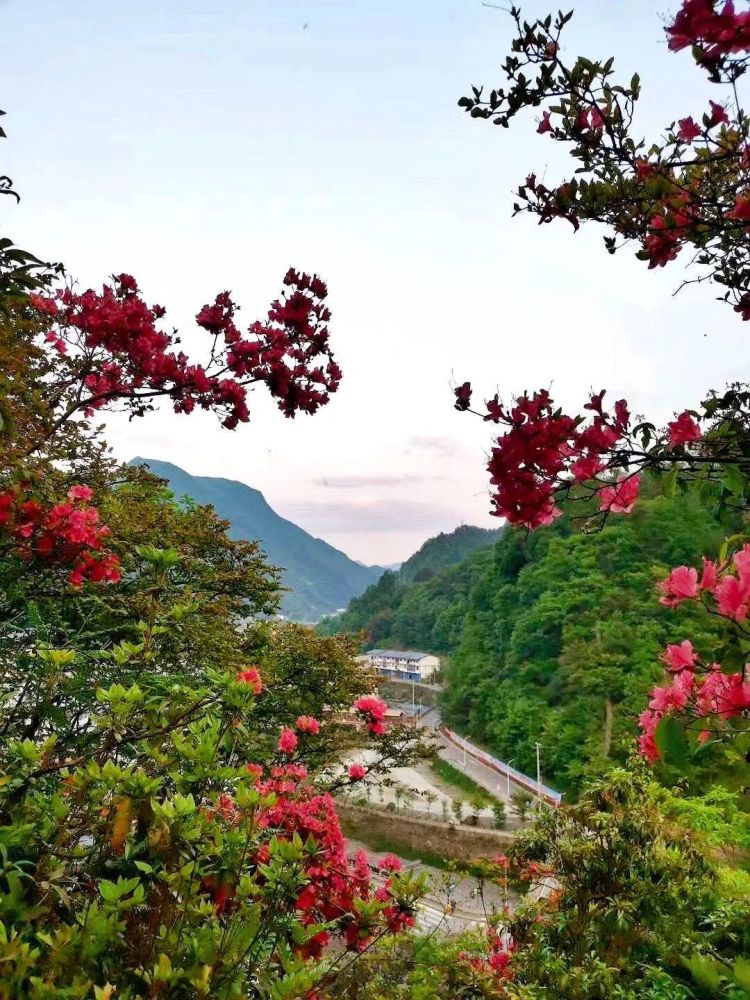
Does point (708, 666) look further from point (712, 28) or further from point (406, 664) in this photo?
point (406, 664)

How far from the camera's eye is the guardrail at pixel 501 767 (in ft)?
66.0

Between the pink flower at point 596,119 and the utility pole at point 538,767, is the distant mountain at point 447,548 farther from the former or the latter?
the pink flower at point 596,119

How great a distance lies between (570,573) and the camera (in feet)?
80.2

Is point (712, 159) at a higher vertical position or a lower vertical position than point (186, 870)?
higher

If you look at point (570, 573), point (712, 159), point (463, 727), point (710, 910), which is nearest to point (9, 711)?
point (712, 159)

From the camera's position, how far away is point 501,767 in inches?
958

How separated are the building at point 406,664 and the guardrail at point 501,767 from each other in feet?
49.7

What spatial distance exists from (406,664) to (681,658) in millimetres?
49034

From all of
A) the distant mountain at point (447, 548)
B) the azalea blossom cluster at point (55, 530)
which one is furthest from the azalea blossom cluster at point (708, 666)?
the distant mountain at point (447, 548)

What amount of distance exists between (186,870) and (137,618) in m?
1.75

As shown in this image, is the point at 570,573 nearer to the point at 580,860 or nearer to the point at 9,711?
the point at 580,860

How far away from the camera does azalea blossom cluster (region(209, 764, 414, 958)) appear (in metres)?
1.55

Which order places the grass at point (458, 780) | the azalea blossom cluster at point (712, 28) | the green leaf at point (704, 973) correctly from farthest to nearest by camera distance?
the grass at point (458, 780) < the green leaf at point (704, 973) < the azalea blossom cluster at point (712, 28)

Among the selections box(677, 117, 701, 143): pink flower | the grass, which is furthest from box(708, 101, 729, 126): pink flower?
the grass
